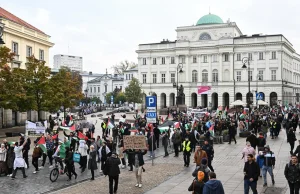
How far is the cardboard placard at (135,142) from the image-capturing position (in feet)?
54.7

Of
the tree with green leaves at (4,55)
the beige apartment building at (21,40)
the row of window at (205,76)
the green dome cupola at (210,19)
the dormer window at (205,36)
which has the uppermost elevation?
the green dome cupola at (210,19)

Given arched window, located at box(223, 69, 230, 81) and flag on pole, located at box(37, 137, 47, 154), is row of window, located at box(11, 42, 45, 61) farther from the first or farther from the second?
arched window, located at box(223, 69, 230, 81)

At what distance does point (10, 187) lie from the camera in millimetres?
15242

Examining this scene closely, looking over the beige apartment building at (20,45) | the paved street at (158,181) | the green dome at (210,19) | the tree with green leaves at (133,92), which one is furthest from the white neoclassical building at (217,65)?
the paved street at (158,181)

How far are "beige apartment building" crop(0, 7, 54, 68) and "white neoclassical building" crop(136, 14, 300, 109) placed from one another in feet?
107

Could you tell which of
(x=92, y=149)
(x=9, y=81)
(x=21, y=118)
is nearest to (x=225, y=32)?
(x=21, y=118)

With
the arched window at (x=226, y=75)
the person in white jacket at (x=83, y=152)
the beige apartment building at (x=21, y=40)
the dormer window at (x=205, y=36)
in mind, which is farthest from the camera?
the dormer window at (x=205, y=36)

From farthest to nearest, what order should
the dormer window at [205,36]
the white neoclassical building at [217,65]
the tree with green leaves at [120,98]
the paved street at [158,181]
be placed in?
the tree with green leaves at [120,98], the dormer window at [205,36], the white neoclassical building at [217,65], the paved street at [158,181]

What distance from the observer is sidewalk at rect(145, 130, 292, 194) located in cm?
1421

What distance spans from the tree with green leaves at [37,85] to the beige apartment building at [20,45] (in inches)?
202

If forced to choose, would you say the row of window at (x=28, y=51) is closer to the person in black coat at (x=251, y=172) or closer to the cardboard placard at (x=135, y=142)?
the cardboard placard at (x=135, y=142)

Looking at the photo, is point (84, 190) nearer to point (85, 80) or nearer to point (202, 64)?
point (202, 64)

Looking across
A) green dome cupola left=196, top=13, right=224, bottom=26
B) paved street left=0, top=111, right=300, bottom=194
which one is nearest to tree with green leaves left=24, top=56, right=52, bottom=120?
paved street left=0, top=111, right=300, bottom=194

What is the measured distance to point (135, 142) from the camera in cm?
1689
